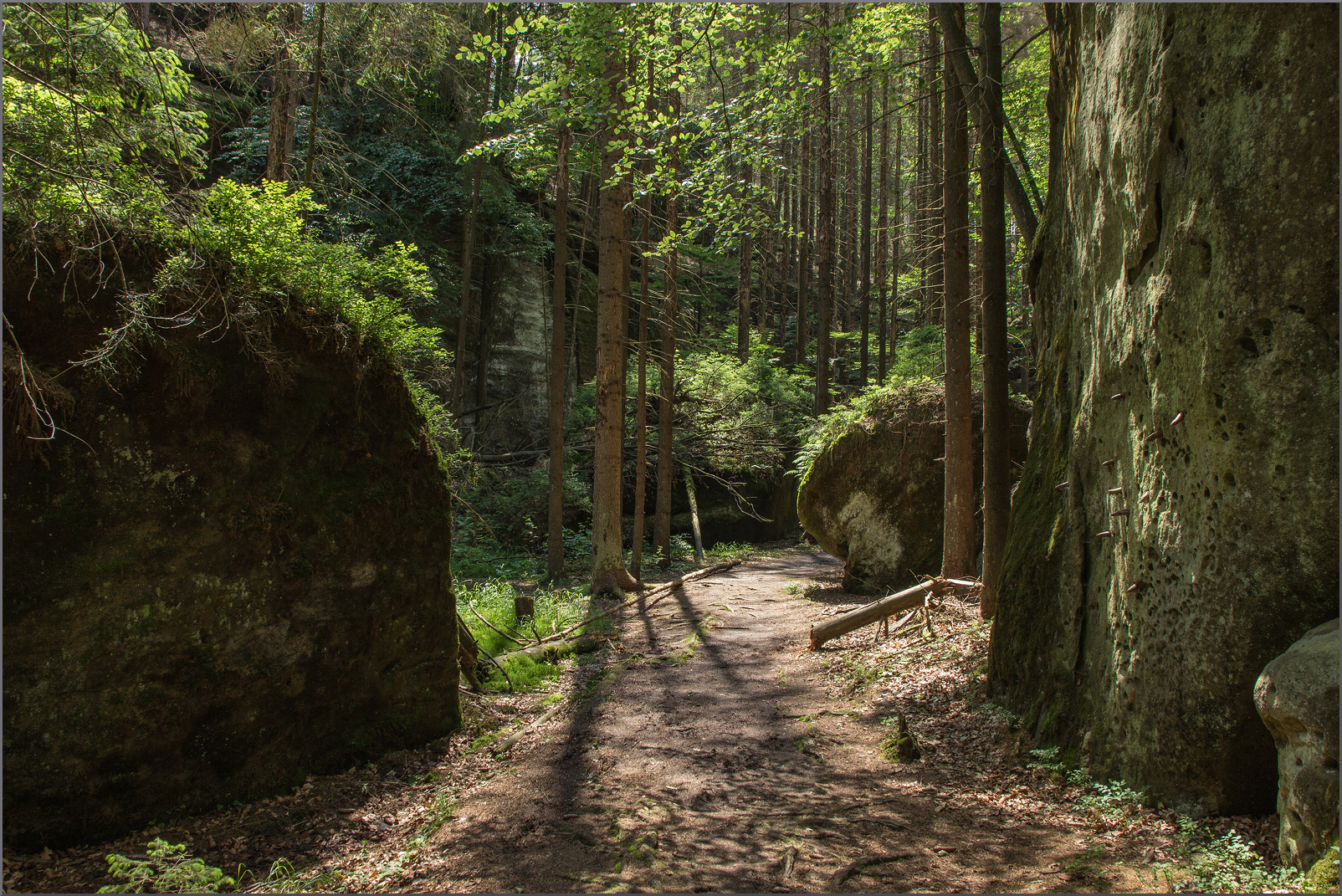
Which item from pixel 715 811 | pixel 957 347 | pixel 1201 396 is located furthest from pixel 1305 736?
pixel 957 347

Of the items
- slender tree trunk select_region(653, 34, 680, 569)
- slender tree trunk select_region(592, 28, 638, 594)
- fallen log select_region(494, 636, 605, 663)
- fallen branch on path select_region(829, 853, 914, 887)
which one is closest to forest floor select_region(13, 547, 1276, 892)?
fallen branch on path select_region(829, 853, 914, 887)

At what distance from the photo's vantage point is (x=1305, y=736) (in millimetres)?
3295

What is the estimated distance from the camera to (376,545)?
19.8 ft

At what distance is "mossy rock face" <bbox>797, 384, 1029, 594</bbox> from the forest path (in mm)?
4069

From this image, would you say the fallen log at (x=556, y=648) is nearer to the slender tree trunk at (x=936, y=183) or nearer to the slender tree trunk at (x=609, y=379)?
the slender tree trunk at (x=609, y=379)

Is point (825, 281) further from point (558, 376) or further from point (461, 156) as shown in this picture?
point (461, 156)

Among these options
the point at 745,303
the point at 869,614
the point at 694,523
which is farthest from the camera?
the point at 745,303

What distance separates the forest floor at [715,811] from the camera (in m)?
3.96

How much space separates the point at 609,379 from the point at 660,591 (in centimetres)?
445

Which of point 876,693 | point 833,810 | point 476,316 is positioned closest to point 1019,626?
point 876,693

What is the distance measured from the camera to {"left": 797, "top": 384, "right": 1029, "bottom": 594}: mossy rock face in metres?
12.9

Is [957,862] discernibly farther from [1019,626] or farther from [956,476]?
[956,476]

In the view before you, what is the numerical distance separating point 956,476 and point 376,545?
7570 mm

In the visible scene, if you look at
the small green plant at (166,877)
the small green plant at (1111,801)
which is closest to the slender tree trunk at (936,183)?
the small green plant at (1111,801)
